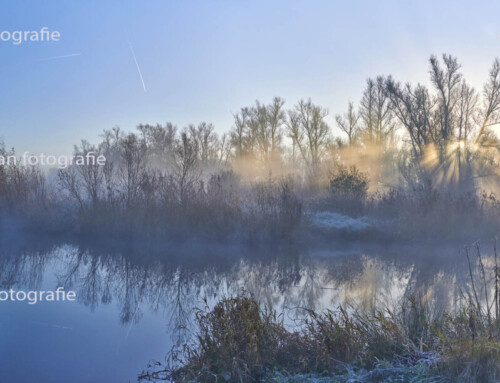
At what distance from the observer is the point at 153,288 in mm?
11734

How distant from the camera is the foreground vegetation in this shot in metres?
4.99

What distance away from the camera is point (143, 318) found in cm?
894

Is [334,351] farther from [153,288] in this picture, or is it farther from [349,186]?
[349,186]

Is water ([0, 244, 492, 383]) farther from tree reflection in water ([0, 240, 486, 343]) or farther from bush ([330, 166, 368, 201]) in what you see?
bush ([330, 166, 368, 201])

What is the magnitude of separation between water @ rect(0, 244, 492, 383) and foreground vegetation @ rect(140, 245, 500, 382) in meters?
1.06

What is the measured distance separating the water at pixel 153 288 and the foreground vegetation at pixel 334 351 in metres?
1.06

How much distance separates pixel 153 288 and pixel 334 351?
6892 mm

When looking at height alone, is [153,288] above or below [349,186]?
below

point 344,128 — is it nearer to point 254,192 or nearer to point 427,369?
point 254,192

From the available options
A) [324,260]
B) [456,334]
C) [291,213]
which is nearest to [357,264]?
[324,260]

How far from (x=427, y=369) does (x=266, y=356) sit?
6.15ft

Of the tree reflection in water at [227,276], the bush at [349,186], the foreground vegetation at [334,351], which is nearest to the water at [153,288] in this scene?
the tree reflection in water at [227,276]

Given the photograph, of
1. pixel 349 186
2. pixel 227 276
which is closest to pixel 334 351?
pixel 227 276

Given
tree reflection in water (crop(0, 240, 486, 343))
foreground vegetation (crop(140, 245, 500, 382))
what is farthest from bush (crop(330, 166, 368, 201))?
foreground vegetation (crop(140, 245, 500, 382))
